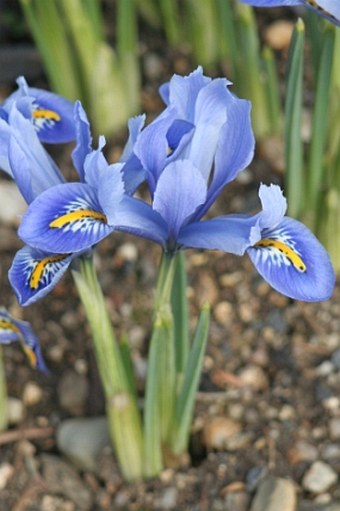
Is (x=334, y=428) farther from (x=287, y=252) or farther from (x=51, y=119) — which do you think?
(x=51, y=119)

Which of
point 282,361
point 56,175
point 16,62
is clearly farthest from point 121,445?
point 16,62

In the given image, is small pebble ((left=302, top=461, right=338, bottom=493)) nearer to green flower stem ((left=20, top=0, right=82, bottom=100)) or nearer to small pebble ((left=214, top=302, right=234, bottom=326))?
small pebble ((left=214, top=302, right=234, bottom=326))

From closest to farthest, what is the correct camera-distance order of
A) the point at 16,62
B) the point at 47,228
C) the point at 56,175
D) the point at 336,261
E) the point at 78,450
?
the point at 47,228
the point at 56,175
the point at 78,450
the point at 336,261
the point at 16,62

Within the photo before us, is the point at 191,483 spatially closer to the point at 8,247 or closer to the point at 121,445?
the point at 121,445

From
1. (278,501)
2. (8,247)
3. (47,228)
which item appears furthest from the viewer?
(8,247)

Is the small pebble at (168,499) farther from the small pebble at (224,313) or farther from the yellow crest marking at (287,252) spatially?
the yellow crest marking at (287,252)

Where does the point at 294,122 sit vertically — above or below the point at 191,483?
above
